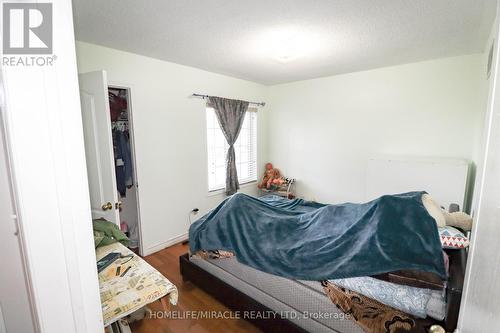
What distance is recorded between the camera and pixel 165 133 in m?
2.82

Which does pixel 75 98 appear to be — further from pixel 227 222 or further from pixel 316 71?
pixel 316 71

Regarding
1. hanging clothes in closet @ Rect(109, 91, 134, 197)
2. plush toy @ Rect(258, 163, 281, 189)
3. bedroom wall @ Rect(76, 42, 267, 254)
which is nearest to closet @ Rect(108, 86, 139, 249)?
hanging clothes in closet @ Rect(109, 91, 134, 197)

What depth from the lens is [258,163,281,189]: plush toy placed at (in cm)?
400

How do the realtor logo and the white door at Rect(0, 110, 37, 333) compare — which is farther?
the white door at Rect(0, 110, 37, 333)

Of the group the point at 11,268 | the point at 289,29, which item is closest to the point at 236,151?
the point at 289,29

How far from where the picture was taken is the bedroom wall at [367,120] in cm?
260

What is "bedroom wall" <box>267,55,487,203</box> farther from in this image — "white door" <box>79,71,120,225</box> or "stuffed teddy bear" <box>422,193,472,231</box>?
"white door" <box>79,71,120,225</box>

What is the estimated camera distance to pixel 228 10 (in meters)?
1.59

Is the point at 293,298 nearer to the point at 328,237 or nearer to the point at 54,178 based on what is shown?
the point at 328,237

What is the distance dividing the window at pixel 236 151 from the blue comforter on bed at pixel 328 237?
1.48 meters

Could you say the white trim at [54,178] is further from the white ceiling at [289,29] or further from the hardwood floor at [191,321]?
the hardwood floor at [191,321]

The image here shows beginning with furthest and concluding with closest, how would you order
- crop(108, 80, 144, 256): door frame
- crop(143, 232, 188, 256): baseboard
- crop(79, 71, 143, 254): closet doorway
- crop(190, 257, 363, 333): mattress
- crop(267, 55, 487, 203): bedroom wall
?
crop(143, 232, 188, 256): baseboard, crop(267, 55, 487, 203): bedroom wall, crop(108, 80, 144, 256): door frame, crop(79, 71, 143, 254): closet doorway, crop(190, 257, 363, 333): mattress

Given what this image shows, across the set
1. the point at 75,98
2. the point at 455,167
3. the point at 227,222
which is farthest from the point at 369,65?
the point at 75,98

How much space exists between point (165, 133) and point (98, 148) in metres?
1.07
